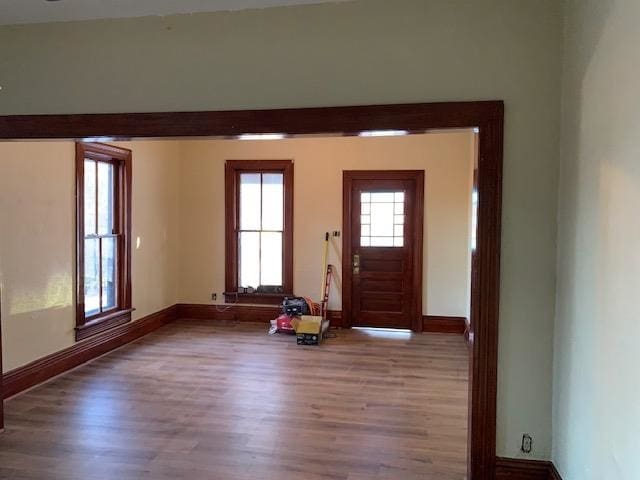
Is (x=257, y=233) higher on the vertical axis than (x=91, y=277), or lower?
higher

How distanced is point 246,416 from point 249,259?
143 inches

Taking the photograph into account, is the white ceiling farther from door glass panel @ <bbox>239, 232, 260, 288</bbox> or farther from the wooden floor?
door glass panel @ <bbox>239, 232, 260, 288</bbox>

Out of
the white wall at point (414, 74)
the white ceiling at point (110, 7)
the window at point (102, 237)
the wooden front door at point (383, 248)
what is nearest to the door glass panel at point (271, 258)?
the wooden front door at point (383, 248)

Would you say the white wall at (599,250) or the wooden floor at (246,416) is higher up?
the white wall at (599,250)

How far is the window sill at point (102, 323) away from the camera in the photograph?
4989mm

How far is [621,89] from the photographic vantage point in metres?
1.84

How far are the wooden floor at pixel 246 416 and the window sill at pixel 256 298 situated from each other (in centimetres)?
133

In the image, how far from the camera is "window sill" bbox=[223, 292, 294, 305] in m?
7.07

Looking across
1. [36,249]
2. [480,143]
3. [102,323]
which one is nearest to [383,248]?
[102,323]

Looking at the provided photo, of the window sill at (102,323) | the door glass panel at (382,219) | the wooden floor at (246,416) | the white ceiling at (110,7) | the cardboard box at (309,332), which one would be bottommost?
the wooden floor at (246,416)

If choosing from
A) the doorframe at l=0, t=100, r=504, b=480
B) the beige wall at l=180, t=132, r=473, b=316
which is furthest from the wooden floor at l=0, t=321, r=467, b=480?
the beige wall at l=180, t=132, r=473, b=316

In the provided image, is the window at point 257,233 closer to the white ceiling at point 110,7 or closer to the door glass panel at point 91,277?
the door glass panel at point 91,277

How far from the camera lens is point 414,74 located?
103 inches

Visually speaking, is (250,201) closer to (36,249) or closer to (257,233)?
(257,233)
